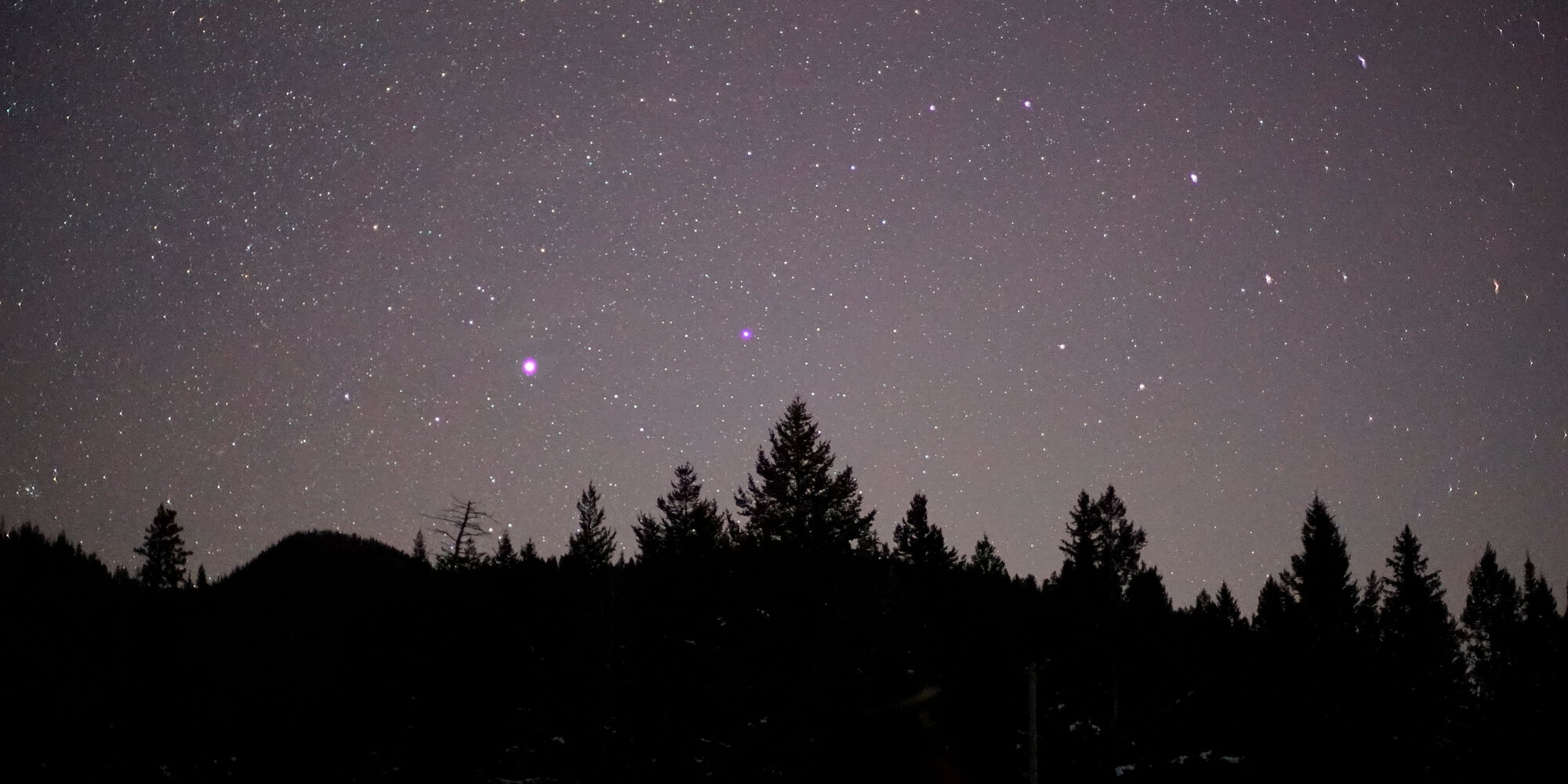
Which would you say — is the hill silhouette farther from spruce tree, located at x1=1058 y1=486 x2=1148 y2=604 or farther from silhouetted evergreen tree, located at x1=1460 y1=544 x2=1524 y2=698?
silhouetted evergreen tree, located at x1=1460 y1=544 x2=1524 y2=698

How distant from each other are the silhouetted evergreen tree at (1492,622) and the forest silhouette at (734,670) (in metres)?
11.3

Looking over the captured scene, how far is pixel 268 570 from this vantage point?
59188mm

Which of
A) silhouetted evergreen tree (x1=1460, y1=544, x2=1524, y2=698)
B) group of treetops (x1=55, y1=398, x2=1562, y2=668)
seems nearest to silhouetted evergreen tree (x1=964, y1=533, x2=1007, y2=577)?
group of treetops (x1=55, y1=398, x2=1562, y2=668)

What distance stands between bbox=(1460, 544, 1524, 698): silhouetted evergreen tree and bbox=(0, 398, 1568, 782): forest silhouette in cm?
1127

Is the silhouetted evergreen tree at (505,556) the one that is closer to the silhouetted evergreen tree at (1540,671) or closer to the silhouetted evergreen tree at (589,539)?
the silhouetted evergreen tree at (589,539)

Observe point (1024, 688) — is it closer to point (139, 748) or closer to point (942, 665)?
point (942, 665)

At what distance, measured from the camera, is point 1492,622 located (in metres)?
76.8

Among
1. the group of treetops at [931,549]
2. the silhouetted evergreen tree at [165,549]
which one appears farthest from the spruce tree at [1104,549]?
the silhouetted evergreen tree at [165,549]

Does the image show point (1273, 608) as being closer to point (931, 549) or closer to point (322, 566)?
point (931, 549)

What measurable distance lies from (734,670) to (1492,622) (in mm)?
70579

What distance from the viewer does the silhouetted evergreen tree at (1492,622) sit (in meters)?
73.3

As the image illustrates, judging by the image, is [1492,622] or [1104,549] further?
[1492,622]

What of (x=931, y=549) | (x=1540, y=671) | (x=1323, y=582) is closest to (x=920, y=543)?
(x=931, y=549)

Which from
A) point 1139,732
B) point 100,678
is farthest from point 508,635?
point 1139,732
